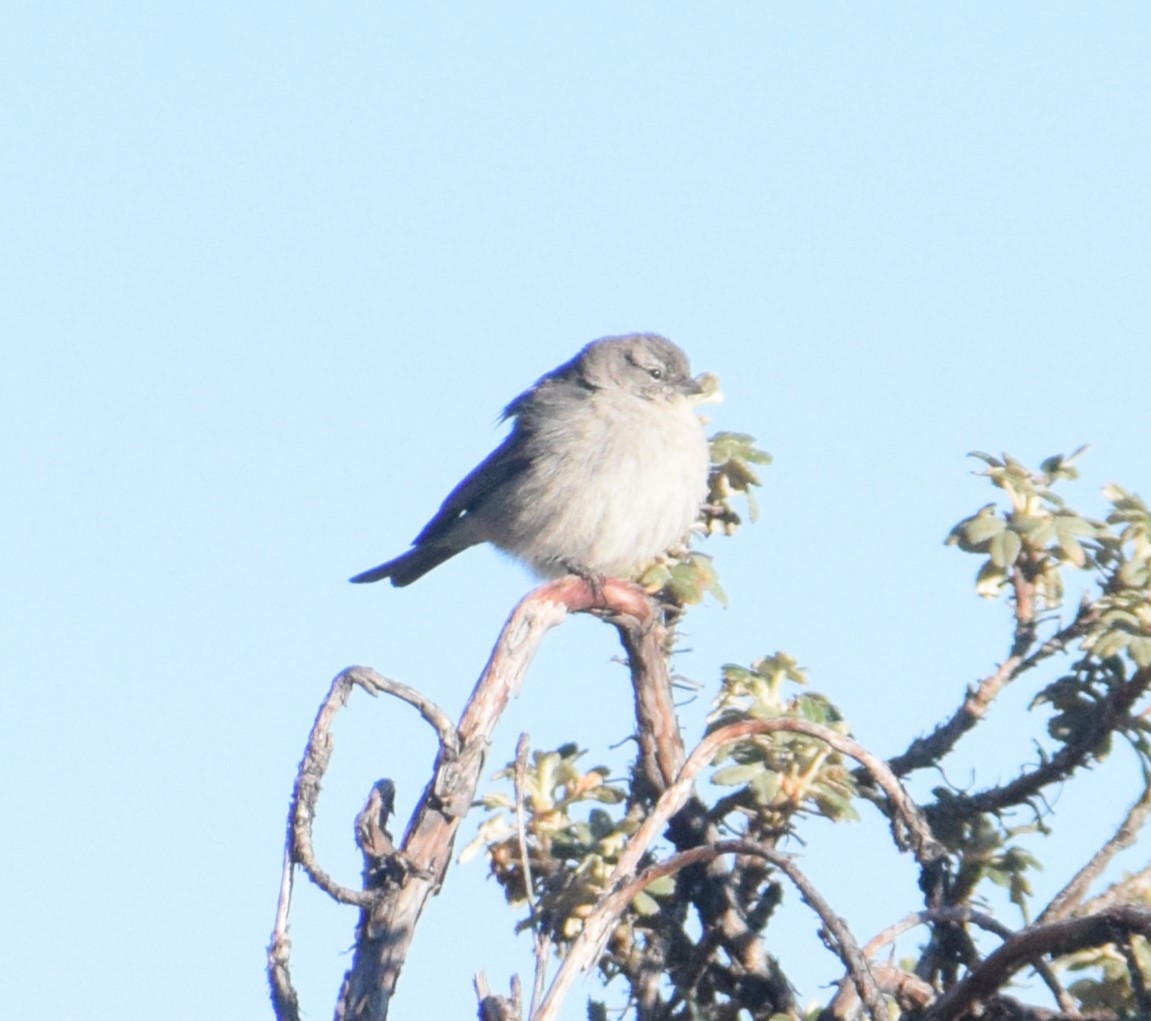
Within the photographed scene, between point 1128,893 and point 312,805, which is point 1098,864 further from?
point 312,805

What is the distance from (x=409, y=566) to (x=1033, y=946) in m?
6.93

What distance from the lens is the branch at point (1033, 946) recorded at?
93.1 inches

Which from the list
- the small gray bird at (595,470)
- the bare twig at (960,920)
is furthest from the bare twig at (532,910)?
the small gray bird at (595,470)

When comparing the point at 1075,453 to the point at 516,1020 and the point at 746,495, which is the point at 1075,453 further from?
the point at 516,1020

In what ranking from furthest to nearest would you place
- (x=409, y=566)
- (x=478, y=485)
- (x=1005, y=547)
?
(x=409, y=566)
(x=478, y=485)
(x=1005, y=547)

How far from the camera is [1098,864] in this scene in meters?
3.40

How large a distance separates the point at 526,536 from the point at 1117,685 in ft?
14.4

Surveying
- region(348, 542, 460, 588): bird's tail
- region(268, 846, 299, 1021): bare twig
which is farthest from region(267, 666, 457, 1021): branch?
region(348, 542, 460, 588): bird's tail

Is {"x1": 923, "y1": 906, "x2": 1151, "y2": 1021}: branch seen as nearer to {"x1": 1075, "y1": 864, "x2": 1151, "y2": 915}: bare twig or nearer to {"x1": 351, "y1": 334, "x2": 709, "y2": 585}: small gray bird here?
{"x1": 1075, "y1": 864, "x2": 1151, "y2": 915}: bare twig

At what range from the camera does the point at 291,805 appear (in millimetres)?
2922

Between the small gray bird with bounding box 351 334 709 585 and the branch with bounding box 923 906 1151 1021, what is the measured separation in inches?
161

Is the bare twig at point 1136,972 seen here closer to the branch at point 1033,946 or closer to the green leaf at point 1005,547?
the branch at point 1033,946

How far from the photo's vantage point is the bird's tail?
9156mm

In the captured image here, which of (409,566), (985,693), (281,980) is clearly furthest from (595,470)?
(281,980)
